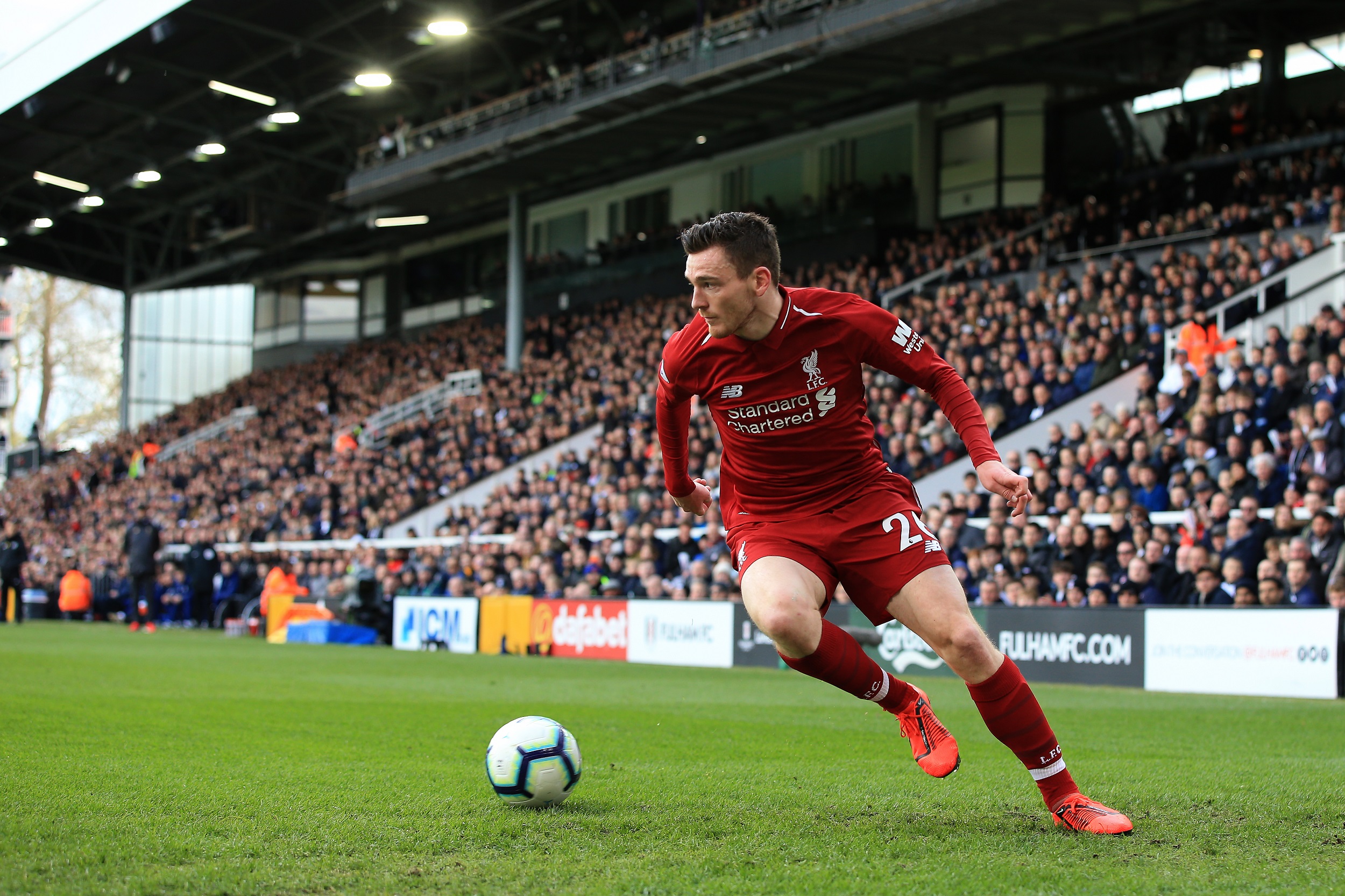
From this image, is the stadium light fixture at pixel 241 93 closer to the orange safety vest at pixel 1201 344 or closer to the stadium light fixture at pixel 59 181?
the stadium light fixture at pixel 59 181

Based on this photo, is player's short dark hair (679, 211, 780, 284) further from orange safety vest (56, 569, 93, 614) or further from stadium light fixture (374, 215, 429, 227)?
stadium light fixture (374, 215, 429, 227)

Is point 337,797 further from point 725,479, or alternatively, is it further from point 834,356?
point 834,356

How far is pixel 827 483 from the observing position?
5.27 m

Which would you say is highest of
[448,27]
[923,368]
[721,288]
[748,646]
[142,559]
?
[448,27]

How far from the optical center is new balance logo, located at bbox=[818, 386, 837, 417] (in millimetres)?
5160

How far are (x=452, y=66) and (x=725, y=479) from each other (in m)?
29.7

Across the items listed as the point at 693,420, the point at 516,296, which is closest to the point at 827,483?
the point at 693,420

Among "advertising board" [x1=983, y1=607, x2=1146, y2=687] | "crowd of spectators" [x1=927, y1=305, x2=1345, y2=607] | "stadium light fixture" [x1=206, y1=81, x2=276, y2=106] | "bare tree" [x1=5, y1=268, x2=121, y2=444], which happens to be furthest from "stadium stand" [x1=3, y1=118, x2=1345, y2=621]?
"bare tree" [x1=5, y1=268, x2=121, y2=444]

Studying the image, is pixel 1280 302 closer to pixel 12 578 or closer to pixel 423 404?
pixel 423 404

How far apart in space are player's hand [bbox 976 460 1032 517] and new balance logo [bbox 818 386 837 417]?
0.76m

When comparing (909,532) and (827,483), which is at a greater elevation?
(827,483)

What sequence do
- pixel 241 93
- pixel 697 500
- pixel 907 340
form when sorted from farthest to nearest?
pixel 241 93
pixel 697 500
pixel 907 340

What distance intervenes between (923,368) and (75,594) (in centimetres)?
3025

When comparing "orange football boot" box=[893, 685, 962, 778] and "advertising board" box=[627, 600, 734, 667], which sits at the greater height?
"orange football boot" box=[893, 685, 962, 778]
